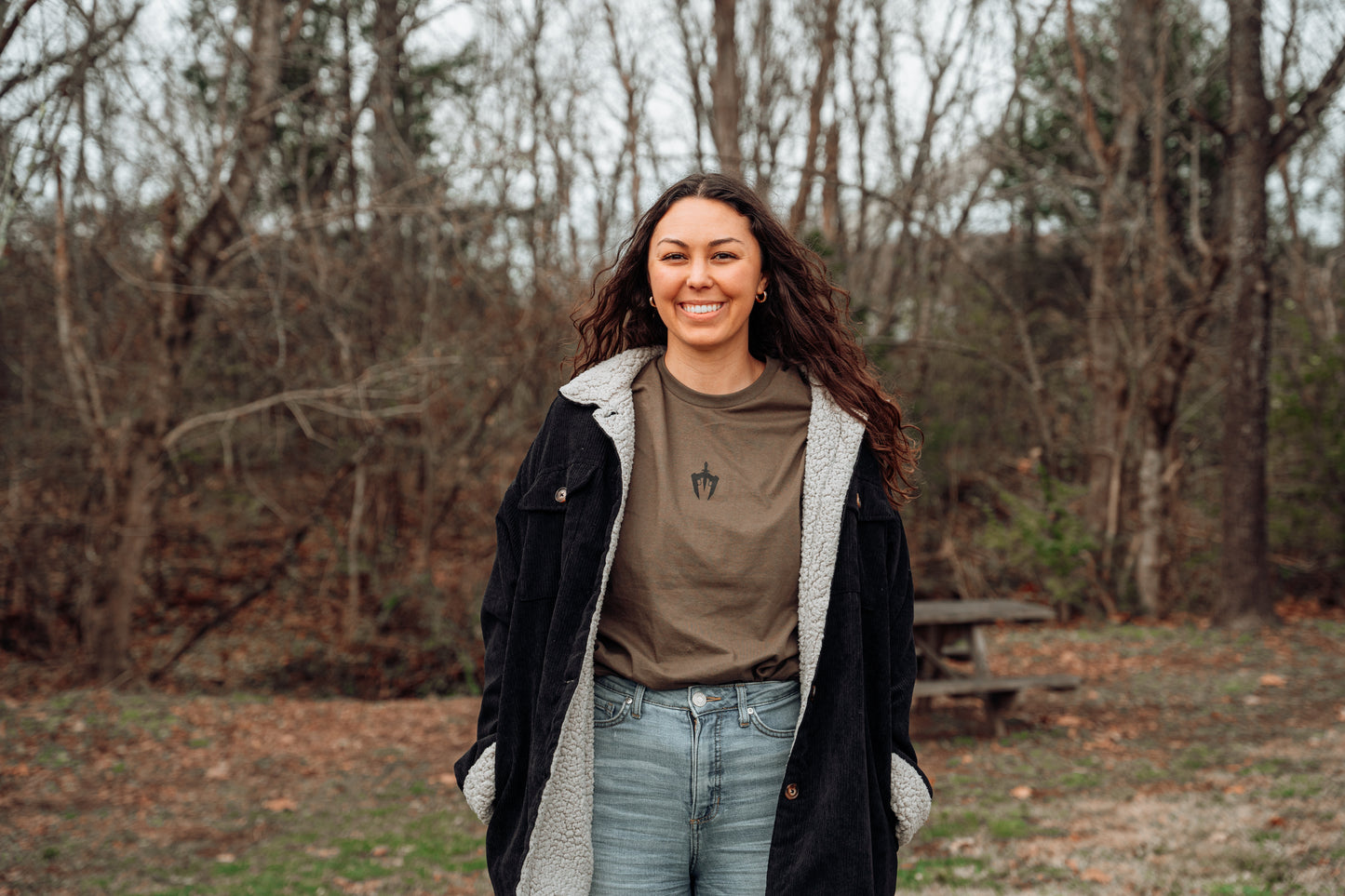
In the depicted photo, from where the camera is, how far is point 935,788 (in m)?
6.05

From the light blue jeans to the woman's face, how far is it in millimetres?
759

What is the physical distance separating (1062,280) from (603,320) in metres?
17.7

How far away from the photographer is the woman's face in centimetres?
230

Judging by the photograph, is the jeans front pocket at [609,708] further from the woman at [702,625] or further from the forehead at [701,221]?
the forehead at [701,221]

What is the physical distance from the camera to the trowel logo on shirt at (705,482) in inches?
87.0

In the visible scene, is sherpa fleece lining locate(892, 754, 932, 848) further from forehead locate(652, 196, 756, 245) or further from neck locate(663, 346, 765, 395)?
forehead locate(652, 196, 756, 245)

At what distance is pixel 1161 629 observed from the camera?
35.2 feet

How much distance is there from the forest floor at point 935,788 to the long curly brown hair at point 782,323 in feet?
9.61

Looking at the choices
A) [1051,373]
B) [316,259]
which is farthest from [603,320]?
[1051,373]

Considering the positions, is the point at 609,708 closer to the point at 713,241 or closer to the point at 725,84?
the point at 713,241

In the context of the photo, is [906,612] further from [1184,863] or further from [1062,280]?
[1062,280]

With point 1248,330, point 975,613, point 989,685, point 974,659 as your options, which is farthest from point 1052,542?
point 989,685

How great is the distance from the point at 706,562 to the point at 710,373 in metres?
0.47

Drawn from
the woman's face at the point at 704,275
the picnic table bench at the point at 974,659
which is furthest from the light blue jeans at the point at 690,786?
the picnic table bench at the point at 974,659
